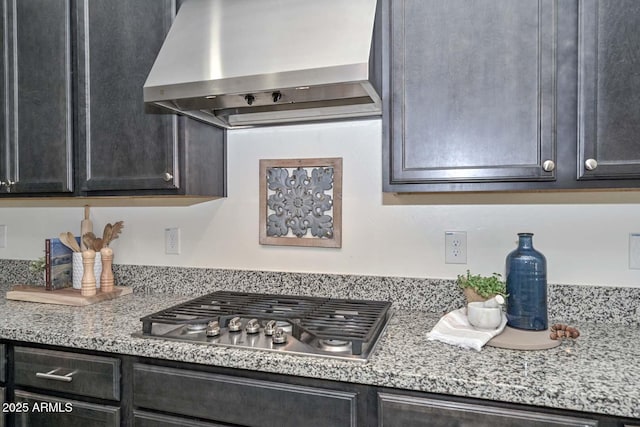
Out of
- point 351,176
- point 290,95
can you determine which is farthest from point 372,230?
point 290,95

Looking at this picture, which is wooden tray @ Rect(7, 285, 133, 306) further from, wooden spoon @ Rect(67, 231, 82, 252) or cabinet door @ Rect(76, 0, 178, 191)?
cabinet door @ Rect(76, 0, 178, 191)

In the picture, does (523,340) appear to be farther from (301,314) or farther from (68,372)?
(68,372)

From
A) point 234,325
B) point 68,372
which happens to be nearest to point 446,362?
point 234,325

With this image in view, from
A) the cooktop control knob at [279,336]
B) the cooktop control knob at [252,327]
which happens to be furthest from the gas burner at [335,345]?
the cooktop control knob at [252,327]

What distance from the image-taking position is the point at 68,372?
1.33 metres

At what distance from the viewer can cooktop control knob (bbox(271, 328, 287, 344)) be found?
1.21 meters

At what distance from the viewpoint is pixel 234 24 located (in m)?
1.39

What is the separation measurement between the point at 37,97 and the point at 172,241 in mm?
832

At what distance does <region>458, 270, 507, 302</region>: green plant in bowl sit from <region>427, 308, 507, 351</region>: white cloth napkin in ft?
0.25

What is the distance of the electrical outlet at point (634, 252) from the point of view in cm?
141

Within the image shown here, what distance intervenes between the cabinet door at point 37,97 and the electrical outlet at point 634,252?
2.14 metres

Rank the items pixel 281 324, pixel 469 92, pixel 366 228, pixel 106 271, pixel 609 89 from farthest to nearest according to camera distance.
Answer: pixel 106 271
pixel 366 228
pixel 281 324
pixel 469 92
pixel 609 89

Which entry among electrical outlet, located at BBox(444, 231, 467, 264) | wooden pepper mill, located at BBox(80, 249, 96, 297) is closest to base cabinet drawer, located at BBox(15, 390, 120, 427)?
wooden pepper mill, located at BBox(80, 249, 96, 297)

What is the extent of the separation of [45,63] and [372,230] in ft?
5.06
